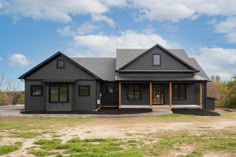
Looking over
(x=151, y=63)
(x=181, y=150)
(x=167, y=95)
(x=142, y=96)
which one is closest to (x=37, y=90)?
(x=142, y=96)

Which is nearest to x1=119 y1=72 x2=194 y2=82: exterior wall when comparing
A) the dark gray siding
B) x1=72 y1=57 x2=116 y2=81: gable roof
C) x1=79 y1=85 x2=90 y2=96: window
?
x1=72 y1=57 x2=116 y2=81: gable roof

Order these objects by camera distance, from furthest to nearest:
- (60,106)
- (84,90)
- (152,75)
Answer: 1. (152,75)
2. (84,90)
3. (60,106)

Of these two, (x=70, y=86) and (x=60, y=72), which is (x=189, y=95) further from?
(x=60, y=72)

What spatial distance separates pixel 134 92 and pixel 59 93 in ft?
26.4

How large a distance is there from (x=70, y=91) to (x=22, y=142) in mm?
16515

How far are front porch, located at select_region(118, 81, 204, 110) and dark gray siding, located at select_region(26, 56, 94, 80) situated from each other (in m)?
5.25

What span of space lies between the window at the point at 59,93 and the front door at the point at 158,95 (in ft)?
30.7

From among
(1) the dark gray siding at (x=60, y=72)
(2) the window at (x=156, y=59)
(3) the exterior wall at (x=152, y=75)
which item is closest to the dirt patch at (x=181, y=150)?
(1) the dark gray siding at (x=60, y=72)

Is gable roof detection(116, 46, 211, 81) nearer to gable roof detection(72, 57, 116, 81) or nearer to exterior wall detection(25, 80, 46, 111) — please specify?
gable roof detection(72, 57, 116, 81)

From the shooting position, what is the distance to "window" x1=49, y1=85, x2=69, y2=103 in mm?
28023

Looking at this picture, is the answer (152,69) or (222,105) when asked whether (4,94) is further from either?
(222,105)

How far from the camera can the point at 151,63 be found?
1259 inches

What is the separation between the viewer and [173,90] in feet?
108

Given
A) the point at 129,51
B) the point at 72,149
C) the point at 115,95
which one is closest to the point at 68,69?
the point at 115,95
